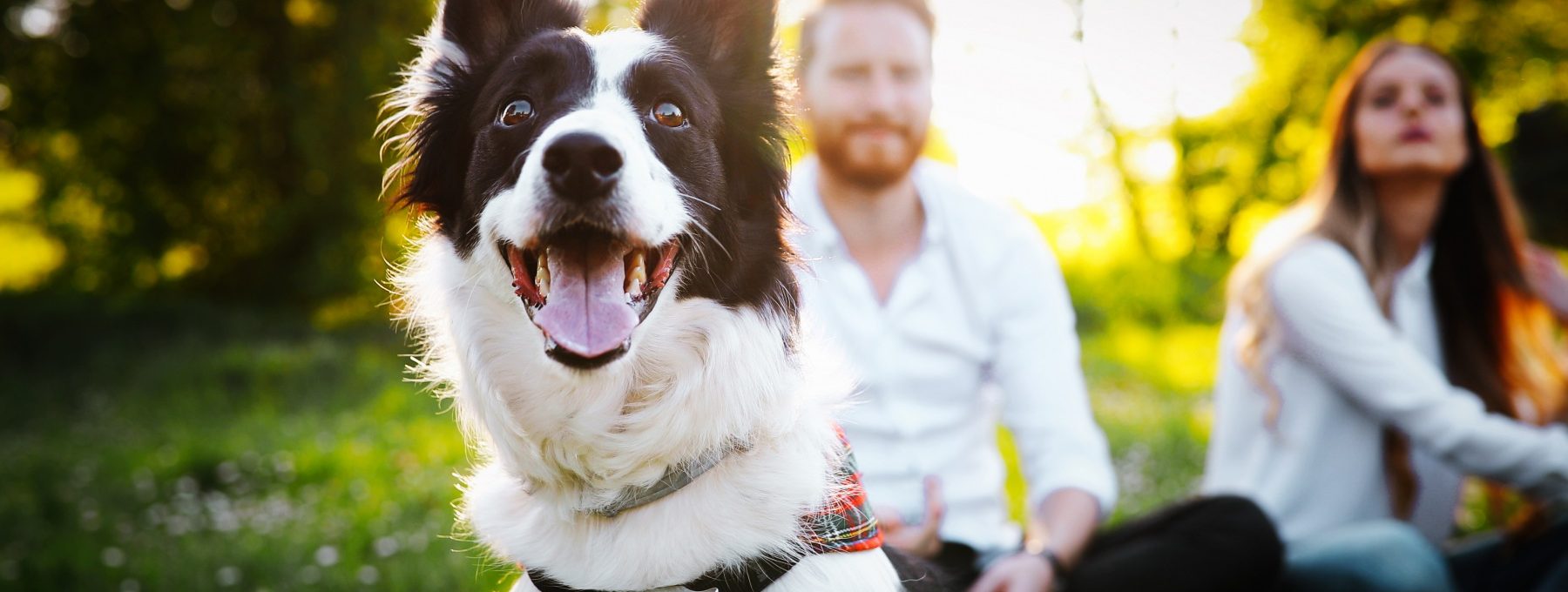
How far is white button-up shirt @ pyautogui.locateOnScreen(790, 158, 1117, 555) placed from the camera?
292 centimetres

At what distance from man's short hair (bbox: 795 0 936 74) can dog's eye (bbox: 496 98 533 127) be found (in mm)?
1089

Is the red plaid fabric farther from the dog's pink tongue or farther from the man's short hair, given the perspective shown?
the man's short hair

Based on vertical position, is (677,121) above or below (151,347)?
above

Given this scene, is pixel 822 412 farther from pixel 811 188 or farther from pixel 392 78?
pixel 392 78

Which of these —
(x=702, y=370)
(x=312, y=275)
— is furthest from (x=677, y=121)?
(x=312, y=275)

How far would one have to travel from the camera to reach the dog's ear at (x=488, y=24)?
2.14 metres

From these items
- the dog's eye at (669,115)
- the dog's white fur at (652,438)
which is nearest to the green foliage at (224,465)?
the dog's white fur at (652,438)

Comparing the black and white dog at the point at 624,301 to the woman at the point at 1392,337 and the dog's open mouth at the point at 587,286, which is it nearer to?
the dog's open mouth at the point at 587,286

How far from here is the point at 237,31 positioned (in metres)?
11.2

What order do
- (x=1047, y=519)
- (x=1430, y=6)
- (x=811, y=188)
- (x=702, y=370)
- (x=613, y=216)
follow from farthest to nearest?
(x=1430, y=6) < (x=811, y=188) < (x=1047, y=519) < (x=702, y=370) < (x=613, y=216)

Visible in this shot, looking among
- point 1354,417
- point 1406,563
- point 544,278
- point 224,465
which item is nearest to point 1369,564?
point 1406,563

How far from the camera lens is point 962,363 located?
3.04 m

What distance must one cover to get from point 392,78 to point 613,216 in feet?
32.1

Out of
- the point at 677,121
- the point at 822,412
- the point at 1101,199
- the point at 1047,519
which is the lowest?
the point at 1101,199
